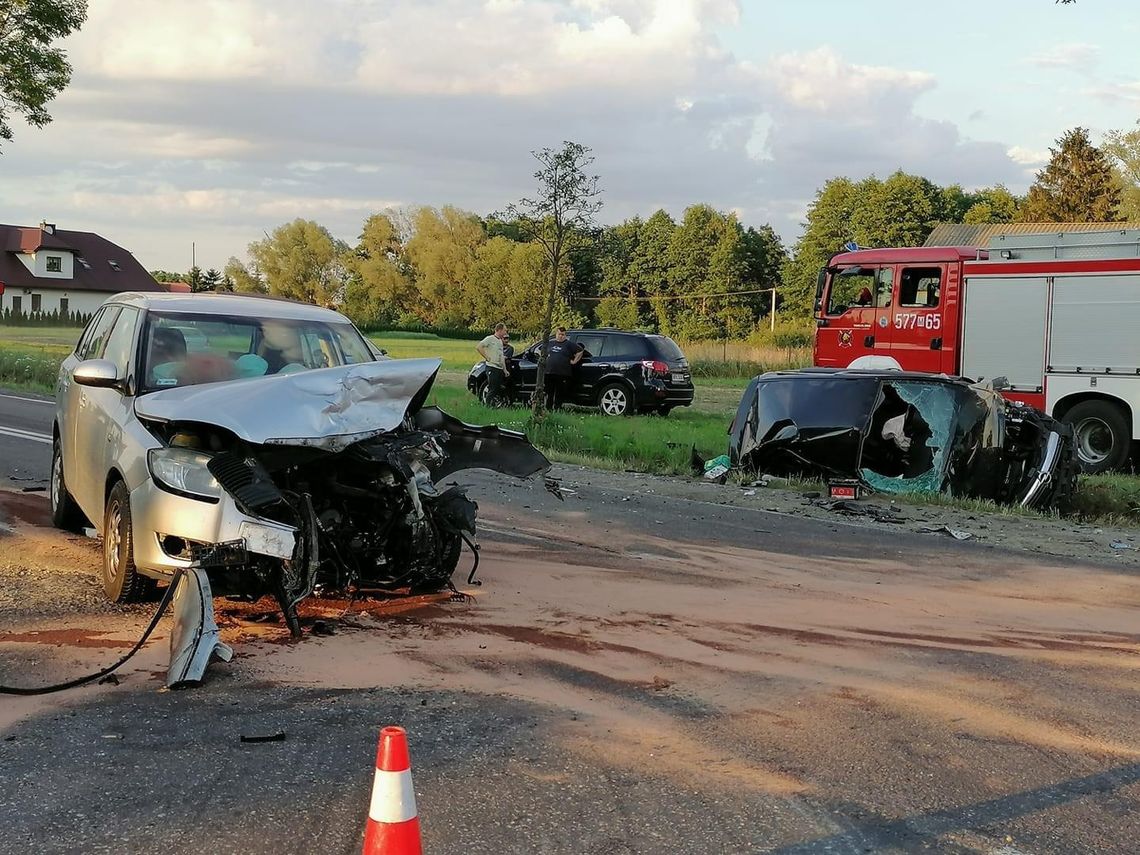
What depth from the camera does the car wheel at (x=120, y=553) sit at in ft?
20.2

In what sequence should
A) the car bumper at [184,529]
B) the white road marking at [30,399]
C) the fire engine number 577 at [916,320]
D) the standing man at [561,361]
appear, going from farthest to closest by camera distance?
1. the standing man at [561,361]
2. the white road marking at [30,399]
3. the fire engine number 577 at [916,320]
4. the car bumper at [184,529]

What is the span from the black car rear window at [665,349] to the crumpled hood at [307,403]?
15.6 m

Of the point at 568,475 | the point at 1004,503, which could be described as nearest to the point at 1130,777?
the point at 1004,503

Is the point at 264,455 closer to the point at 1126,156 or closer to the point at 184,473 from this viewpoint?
the point at 184,473

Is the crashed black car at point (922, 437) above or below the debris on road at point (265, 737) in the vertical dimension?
above

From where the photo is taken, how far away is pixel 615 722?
4.86m

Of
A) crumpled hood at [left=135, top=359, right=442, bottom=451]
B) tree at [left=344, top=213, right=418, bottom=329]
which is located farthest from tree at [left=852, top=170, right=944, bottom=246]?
crumpled hood at [left=135, top=359, right=442, bottom=451]

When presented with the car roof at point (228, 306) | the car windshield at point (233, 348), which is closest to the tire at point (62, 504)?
the car roof at point (228, 306)

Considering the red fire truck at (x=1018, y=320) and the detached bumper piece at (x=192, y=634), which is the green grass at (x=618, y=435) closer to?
the red fire truck at (x=1018, y=320)

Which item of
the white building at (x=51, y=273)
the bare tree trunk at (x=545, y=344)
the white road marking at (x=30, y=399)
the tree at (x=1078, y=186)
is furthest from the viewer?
the white building at (x=51, y=273)

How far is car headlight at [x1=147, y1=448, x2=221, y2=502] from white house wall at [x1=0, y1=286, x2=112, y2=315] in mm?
72371

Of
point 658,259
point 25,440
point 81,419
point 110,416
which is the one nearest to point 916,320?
point 25,440

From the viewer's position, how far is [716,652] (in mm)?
5938

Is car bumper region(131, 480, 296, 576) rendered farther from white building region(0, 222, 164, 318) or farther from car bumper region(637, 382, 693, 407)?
white building region(0, 222, 164, 318)
